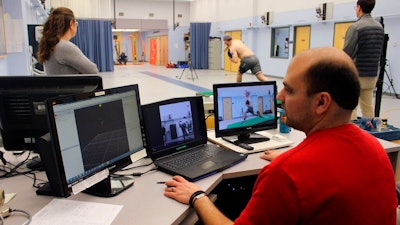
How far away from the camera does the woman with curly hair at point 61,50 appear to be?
2672 mm

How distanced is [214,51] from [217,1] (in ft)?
7.30

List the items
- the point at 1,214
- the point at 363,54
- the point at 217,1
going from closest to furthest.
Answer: the point at 1,214 → the point at 363,54 → the point at 217,1

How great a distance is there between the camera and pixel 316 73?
94cm

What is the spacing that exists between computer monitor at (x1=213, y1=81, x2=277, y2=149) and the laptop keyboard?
0.20 metres

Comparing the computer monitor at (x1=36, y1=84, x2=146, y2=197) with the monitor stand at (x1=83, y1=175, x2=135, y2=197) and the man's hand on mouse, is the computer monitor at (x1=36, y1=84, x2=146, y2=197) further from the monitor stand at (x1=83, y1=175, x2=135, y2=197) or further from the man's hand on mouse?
the man's hand on mouse

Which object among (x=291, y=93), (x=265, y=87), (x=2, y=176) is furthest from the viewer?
(x=265, y=87)

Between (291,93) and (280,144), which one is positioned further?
(280,144)

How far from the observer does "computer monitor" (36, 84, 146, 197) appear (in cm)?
122

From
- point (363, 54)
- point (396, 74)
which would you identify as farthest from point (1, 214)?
point (396, 74)

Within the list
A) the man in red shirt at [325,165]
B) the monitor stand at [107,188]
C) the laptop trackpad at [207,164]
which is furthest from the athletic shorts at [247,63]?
the man in red shirt at [325,165]

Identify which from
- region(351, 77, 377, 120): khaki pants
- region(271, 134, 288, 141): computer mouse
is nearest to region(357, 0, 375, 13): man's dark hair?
region(351, 77, 377, 120): khaki pants

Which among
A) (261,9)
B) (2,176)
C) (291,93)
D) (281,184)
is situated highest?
(261,9)

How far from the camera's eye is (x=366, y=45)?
3654 millimetres

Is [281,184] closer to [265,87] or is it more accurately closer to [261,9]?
[265,87]
